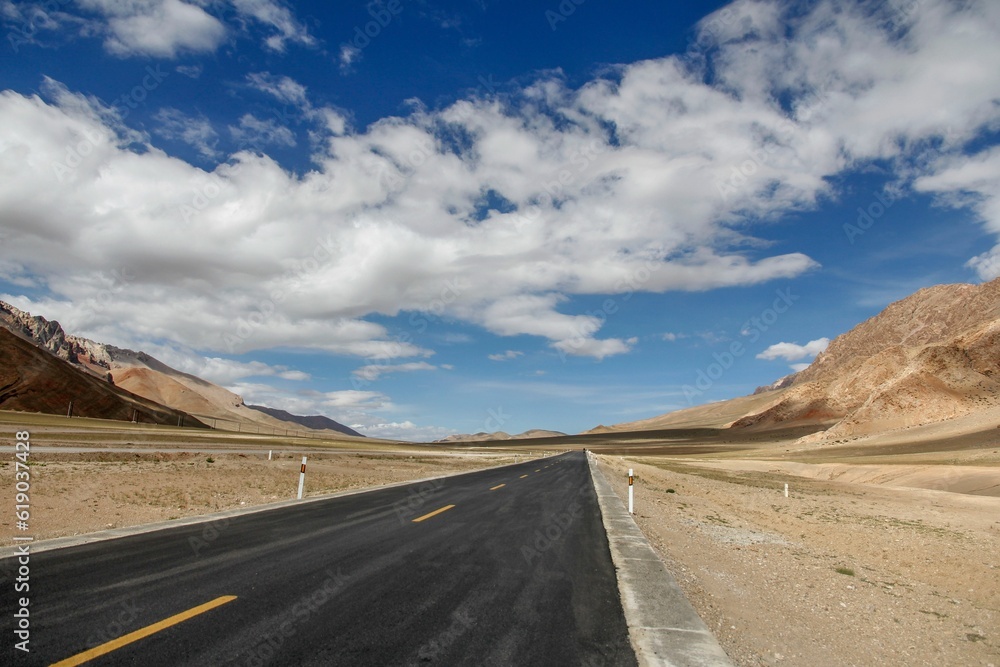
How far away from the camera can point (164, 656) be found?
Answer: 4848 millimetres

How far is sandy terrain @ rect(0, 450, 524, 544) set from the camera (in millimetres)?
13250

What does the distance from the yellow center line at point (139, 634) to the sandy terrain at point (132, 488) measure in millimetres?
6489

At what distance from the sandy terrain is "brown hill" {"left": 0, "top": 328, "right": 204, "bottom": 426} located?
100976mm

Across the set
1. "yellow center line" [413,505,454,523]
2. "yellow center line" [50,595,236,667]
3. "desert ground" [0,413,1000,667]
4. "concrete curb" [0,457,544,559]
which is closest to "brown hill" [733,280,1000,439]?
"desert ground" [0,413,1000,667]

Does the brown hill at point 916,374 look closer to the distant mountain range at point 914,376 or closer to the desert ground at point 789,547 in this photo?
the distant mountain range at point 914,376

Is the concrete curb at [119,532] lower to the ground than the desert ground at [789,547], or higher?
higher

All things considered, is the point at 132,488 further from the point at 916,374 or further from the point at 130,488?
the point at 916,374

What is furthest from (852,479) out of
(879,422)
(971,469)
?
(879,422)

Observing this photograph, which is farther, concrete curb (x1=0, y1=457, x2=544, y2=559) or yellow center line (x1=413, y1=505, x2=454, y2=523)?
yellow center line (x1=413, y1=505, x2=454, y2=523)

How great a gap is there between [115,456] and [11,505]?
18.9 meters

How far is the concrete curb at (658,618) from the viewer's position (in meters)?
5.39

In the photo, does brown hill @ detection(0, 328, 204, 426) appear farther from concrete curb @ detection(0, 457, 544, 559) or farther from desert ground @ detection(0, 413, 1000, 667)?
concrete curb @ detection(0, 457, 544, 559)

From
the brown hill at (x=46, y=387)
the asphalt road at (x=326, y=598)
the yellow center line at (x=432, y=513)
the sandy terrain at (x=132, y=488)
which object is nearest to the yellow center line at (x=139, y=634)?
the asphalt road at (x=326, y=598)

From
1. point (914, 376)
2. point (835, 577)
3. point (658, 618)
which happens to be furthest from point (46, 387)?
point (914, 376)
